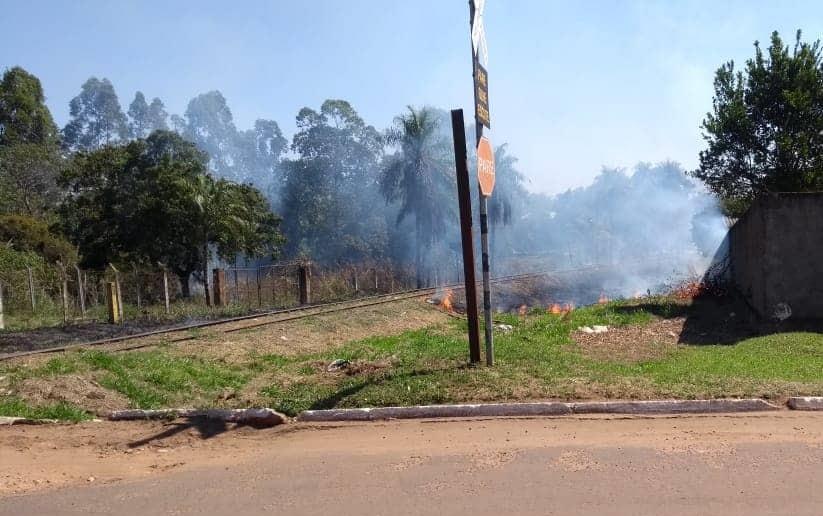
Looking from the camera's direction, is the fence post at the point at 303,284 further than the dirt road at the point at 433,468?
Yes

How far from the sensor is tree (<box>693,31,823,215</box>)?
714 inches

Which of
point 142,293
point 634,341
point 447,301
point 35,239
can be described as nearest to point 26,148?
point 35,239

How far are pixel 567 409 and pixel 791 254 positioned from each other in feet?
32.5

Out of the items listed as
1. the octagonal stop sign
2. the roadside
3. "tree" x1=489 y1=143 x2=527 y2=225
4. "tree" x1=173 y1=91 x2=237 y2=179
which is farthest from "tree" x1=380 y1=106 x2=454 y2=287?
"tree" x1=173 y1=91 x2=237 y2=179

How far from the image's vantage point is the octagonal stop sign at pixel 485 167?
8062mm

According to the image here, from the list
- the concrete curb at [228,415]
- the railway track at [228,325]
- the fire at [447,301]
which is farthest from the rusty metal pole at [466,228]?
the fire at [447,301]

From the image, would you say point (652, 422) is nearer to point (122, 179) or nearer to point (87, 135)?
point (122, 179)

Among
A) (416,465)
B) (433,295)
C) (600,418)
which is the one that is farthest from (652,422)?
(433,295)

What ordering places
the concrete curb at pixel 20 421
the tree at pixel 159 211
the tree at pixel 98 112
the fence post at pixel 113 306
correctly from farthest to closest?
the tree at pixel 98 112 → the tree at pixel 159 211 → the fence post at pixel 113 306 → the concrete curb at pixel 20 421

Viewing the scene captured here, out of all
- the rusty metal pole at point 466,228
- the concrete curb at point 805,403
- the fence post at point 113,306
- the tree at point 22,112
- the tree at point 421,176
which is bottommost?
the concrete curb at point 805,403

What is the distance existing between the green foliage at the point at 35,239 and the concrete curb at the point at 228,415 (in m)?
24.9

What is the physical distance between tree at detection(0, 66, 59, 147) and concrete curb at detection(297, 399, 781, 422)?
1708 inches

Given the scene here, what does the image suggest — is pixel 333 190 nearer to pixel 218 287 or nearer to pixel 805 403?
pixel 218 287

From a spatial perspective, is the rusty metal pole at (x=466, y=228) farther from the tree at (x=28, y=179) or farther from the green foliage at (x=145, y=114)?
the green foliage at (x=145, y=114)
